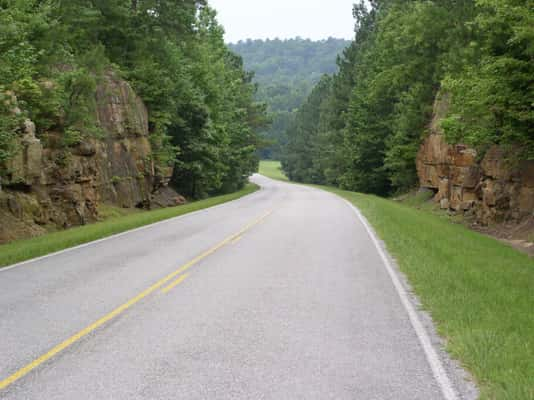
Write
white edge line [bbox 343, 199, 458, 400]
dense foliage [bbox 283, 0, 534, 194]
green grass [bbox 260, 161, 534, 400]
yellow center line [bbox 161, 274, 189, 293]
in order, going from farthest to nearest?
dense foliage [bbox 283, 0, 534, 194] → yellow center line [bbox 161, 274, 189, 293] → green grass [bbox 260, 161, 534, 400] → white edge line [bbox 343, 199, 458, 400]

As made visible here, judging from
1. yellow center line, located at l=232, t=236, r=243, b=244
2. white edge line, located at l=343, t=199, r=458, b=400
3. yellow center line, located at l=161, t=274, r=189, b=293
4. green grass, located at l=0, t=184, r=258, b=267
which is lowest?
green grass, located at l=0, t=184, r=258, b=267

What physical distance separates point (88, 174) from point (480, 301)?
17.6 metres

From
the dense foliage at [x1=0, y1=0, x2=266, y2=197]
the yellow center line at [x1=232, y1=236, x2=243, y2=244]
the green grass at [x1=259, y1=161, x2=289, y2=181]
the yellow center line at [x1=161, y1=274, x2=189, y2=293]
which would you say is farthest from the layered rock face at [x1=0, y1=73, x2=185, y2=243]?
the green grass at [x1=259, y1=161, x2=289, y2=181]

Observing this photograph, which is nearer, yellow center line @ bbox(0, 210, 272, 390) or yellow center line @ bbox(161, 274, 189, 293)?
yellow center line @ bbox(0, 210, 272, 390)

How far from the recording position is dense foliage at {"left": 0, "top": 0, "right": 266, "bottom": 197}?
16.3 metres

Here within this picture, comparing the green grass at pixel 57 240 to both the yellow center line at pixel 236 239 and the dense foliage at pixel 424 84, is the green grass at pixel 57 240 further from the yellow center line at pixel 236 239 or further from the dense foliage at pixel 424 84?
the dense foliage at pixel 424 84

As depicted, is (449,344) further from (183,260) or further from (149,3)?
(149,3)

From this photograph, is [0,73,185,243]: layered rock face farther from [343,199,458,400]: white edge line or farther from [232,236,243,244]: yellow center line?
[343,199,458,400]: white edge line

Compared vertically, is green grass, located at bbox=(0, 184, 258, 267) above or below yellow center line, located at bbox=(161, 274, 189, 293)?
below

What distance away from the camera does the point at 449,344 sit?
6.17 m

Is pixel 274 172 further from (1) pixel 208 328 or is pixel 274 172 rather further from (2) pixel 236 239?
(1) pixel 208 328

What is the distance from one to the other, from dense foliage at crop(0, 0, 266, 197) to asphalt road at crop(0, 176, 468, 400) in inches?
258

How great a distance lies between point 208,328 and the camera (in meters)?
6.86

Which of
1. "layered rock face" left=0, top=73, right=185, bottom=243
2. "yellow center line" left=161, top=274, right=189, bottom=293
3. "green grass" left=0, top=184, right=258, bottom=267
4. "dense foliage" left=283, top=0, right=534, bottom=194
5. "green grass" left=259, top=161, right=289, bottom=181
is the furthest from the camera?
"green grass" left=259, top=161, right=289, bottom=181
